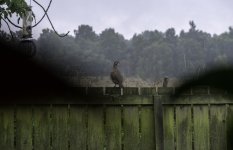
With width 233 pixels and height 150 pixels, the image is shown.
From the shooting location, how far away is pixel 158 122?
320 centimetres

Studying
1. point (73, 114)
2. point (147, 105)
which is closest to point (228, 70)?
point (147, 105)

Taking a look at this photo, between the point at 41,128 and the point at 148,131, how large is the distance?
84 cm

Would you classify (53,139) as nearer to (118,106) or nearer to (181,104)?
(118,106)

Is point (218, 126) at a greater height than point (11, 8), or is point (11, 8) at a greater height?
point (11, 8)

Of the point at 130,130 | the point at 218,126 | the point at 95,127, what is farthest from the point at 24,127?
the point at 218,126

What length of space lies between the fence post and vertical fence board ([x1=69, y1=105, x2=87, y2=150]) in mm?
558

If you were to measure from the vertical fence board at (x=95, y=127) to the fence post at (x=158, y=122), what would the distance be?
42 centimetres

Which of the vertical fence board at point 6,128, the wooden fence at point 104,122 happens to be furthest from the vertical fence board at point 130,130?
the vertical fence board at point 6,128

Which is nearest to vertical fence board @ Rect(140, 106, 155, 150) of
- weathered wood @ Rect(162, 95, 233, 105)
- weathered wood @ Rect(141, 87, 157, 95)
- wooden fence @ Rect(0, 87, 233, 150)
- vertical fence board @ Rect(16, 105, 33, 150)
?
wooden fence @ Rect(0, 87, 233, 150)

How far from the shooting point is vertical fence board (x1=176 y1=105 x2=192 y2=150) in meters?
3.24

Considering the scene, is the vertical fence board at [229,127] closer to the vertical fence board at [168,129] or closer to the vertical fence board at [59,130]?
the vertical fence board at [168,129]

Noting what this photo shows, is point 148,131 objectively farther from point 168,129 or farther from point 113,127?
point 113,127

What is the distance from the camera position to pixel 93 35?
161ft

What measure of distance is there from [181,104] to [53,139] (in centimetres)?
105
